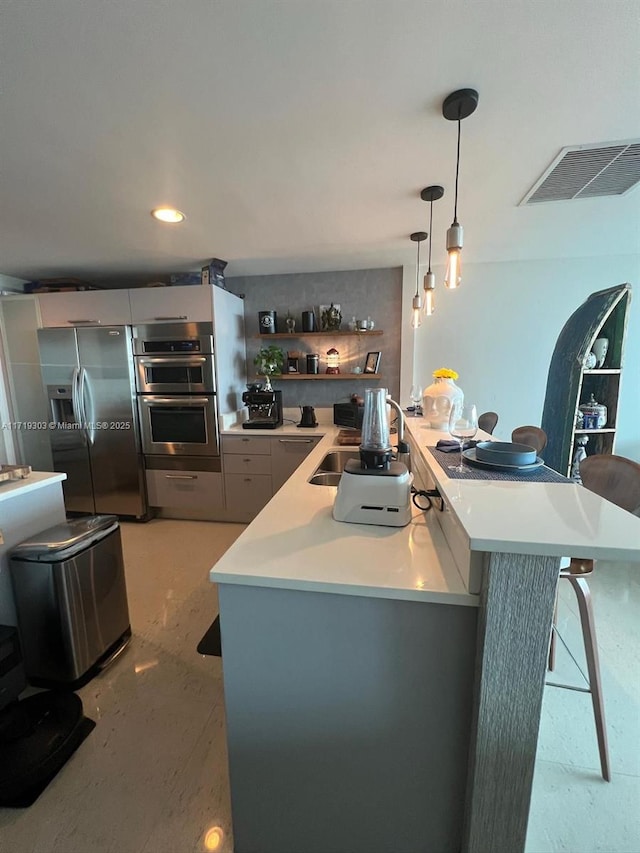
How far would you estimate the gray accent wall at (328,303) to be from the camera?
3373 millimetres

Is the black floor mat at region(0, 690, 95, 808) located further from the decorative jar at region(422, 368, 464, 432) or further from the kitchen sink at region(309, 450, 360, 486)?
the decorative jar at region(422, 368, 464, 432)

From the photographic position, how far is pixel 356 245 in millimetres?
2666

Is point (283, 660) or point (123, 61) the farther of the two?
point (123, 61)

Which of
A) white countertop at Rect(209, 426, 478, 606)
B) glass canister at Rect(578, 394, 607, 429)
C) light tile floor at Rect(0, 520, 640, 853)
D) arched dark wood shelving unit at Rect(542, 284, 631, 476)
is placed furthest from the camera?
glass canister at Rect(578, 394, 607, 429)

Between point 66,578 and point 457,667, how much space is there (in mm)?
1598

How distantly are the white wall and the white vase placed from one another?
4.65 feet

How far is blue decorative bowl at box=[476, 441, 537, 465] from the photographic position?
117 centimetres

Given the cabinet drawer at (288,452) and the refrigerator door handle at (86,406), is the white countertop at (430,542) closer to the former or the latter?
the cabinet drawer at (288,452)

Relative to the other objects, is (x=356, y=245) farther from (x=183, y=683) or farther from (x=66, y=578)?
(x=183, y=683)

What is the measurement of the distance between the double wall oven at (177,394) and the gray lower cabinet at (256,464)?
166 millimetres

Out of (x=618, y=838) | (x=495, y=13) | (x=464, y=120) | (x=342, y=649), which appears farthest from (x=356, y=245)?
(x=618, y=838)

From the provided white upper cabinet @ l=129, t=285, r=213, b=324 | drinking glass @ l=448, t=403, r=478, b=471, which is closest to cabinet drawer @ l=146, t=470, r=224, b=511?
white upper cabinet @ l=129, t=285, r=213, b=324

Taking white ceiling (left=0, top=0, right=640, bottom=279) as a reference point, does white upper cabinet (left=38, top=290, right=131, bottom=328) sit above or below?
below

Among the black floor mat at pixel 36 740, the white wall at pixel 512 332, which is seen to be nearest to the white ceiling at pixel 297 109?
the white wall at pixel 512 332
